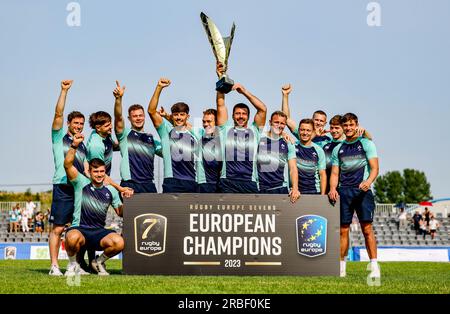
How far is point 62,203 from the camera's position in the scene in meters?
10.9

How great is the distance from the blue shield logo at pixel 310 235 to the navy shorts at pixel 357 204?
13.9 inches

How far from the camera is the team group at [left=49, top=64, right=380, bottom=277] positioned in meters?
10.7

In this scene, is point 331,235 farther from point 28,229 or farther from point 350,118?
point 28,229

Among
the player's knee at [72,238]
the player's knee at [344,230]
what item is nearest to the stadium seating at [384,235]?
the player's knee at [344,230]

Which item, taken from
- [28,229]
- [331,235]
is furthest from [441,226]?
[331,235]

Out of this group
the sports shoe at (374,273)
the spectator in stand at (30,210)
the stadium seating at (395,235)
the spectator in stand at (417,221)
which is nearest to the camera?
the sports shoe at (374,273)

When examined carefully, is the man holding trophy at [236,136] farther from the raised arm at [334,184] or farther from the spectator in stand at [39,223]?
the spectator in stand at [39,223]

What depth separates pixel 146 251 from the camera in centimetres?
1068

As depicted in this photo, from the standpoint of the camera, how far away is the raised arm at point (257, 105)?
10.6 m

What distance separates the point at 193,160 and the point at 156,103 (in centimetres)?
103

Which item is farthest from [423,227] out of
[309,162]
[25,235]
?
[309,162]

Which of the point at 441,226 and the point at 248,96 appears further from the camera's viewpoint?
the point at 441,226

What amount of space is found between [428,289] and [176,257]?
12.6ft

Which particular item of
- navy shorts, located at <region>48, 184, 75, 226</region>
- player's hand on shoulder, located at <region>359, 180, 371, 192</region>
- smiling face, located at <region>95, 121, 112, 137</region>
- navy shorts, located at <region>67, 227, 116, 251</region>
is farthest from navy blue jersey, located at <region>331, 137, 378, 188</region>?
navy shorts, located at <region>48, 184, 75, 226</region>
